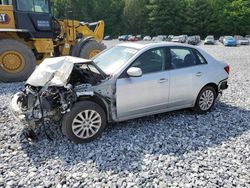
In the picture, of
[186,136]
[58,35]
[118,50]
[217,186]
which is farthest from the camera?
[58,35]

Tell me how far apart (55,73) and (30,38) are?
5349 millimetres

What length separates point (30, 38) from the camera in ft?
29.6

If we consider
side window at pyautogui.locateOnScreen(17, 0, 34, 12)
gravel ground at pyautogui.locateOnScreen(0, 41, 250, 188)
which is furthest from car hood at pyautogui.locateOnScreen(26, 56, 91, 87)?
side window at pyautogui.locateOnScreen(17, 0, 34, 12)

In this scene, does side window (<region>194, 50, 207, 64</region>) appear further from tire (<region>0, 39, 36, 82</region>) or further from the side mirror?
tire (<region>0, 39, 36, 82</region>)

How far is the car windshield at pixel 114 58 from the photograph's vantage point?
4683 mm

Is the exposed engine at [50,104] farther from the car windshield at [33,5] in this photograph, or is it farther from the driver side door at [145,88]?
the car windshield at [33,5]

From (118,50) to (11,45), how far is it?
4947 mm

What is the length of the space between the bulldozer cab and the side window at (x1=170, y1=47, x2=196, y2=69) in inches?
232

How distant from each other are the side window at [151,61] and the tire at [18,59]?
534 cm

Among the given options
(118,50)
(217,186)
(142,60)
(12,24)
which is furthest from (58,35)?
(217,186)

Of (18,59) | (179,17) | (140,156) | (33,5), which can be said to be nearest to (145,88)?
(140,156)

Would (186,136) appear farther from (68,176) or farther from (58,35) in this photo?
(58,35)

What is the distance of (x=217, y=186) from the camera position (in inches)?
126

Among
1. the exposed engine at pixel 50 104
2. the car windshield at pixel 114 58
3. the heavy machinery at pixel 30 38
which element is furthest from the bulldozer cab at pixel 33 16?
the exposed engine at pixel 50 104
